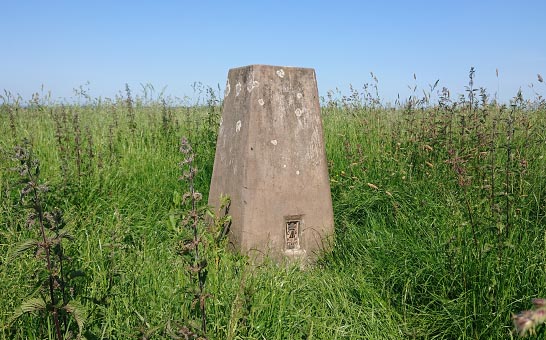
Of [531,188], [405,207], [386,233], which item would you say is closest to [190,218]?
[386,233]

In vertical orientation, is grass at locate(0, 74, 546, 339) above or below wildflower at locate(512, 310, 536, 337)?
below

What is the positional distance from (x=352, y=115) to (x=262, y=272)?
3.56m

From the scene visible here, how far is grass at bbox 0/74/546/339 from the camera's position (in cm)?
244

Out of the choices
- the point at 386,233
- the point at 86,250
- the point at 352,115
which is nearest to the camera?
the point at 86,250

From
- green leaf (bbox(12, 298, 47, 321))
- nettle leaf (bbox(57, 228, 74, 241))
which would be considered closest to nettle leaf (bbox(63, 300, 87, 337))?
green leaf (bbox(12, 298, 47, 321))

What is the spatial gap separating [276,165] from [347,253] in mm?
768

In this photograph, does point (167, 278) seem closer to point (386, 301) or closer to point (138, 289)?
point (138, 289)

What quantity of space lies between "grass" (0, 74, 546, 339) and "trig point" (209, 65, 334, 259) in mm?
205

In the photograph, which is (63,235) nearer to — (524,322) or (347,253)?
(524,322)

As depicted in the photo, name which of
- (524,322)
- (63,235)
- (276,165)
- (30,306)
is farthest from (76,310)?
(276,165)

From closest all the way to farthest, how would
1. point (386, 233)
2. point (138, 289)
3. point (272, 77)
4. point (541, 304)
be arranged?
point (541, 304), point (138, 289), point (386, 233), point (272, 77)

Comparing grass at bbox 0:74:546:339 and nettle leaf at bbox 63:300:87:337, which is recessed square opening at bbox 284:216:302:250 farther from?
nettle leaf at bbox 63:300:87:337

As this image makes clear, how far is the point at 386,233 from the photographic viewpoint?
3295mm

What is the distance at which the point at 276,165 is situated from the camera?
140 inches
